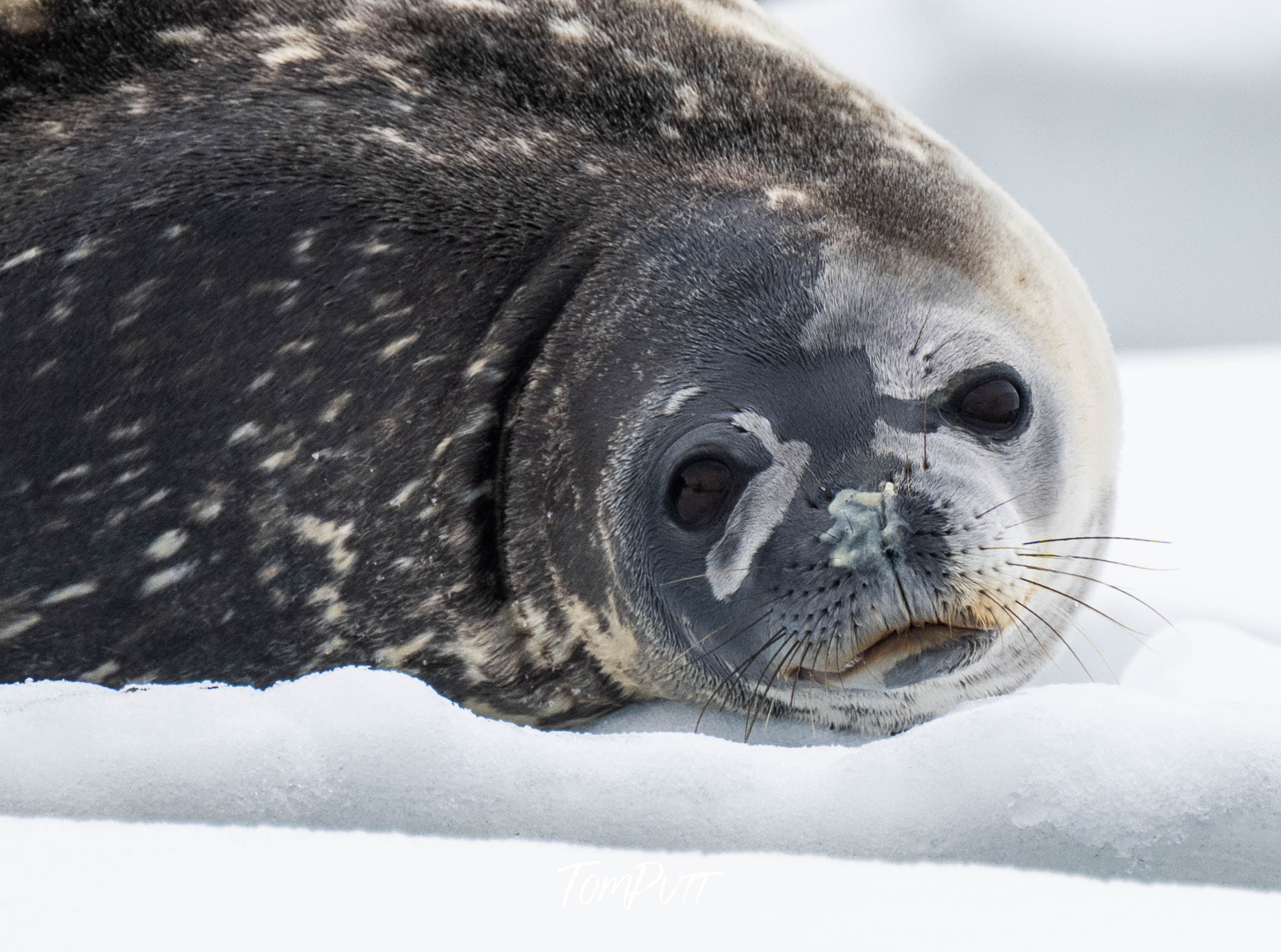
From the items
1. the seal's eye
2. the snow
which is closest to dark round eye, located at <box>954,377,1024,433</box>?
the seal's eye

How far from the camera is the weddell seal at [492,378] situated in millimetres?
1577

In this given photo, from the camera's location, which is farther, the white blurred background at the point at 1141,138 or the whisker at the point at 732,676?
the white blurred background at the point at 1141,138

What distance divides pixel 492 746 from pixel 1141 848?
0.57m

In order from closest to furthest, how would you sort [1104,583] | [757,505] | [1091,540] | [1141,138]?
[757,505], [1104,583], [1091,540], [1141,138]

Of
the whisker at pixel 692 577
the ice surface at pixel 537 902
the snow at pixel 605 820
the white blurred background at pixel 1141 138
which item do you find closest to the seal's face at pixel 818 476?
the whisker at pixel 692 577

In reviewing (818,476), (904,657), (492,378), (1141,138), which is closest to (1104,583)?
(904,657)

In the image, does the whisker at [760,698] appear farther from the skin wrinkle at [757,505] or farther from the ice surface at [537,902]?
the ice surface at [537,902]

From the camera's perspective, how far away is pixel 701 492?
161cm

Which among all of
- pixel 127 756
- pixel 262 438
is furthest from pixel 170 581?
pixel 127 756

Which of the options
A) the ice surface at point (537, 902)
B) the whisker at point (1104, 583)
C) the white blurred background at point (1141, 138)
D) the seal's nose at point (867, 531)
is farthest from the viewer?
the white blurred background at point (1141, 138)

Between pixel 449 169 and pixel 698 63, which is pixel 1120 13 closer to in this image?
pixel 698 63

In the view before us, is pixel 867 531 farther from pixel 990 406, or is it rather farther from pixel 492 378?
pixel 492 378

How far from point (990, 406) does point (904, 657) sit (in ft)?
1.14

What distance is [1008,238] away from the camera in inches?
75.2
